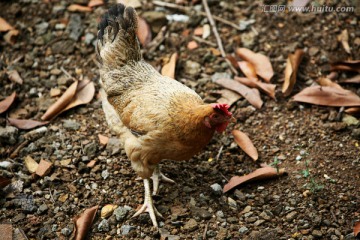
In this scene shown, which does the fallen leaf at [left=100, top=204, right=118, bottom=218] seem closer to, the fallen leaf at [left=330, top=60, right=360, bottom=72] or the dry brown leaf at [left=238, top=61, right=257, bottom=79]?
the dry brown leaf at [left=238, top=61, right=257, bottom=79]

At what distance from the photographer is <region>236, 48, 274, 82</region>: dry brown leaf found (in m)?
5.11

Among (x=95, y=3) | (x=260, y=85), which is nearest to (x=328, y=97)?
(x=260, y=85)

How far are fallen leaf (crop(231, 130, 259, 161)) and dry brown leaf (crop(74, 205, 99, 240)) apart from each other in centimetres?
163

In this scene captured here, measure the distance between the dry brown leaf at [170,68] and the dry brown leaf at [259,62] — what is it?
0.82 meters

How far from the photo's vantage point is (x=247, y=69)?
17.2 ft

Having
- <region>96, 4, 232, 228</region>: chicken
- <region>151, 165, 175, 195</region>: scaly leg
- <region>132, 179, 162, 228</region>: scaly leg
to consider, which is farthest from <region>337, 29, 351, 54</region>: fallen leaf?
<region>132, 179, 162, 228</region>: scaly leg

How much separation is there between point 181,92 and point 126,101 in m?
0.58

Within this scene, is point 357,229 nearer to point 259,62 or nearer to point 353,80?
point 353,80

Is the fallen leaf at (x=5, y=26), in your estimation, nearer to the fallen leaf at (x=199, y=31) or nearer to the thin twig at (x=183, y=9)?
the thin twig at (x=183, y=9)

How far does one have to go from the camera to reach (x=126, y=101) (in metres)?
4.23

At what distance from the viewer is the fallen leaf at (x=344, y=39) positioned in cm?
529

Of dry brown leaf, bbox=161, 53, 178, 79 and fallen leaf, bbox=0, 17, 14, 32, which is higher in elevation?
fallen leaf, bbox=0, 17, 14, 32

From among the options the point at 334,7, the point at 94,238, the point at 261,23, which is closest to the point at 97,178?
the point at 94,238

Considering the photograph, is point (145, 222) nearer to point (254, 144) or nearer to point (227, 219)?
point (227, 219)
